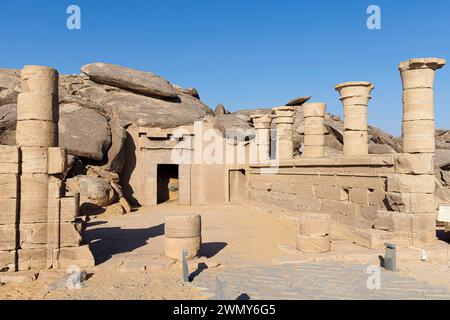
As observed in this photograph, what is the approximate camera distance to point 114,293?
6449 millimetres

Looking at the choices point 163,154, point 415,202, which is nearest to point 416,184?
point 415,202

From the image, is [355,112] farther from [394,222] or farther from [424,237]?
[424,237]

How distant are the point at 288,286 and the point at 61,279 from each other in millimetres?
3916

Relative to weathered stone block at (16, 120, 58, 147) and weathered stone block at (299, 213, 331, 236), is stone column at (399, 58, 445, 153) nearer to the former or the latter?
weathered stone block at (299, 213, 331, 236)

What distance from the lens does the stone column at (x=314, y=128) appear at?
15602 millimetres

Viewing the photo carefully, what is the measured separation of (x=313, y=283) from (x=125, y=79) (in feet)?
62.7

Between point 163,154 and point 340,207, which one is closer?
point 340,207

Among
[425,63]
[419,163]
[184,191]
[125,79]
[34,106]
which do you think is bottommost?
[184,191]

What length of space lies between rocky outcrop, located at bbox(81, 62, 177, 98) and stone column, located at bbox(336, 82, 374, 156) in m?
13.0

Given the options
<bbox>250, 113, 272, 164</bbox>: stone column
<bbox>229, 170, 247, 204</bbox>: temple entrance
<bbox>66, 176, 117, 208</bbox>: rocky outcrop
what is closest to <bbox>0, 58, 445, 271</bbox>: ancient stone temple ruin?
<bbox>250, 113, 272, 164</bbox>: stone column

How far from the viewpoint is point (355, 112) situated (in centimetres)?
1298

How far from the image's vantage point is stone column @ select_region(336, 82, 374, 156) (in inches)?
506
